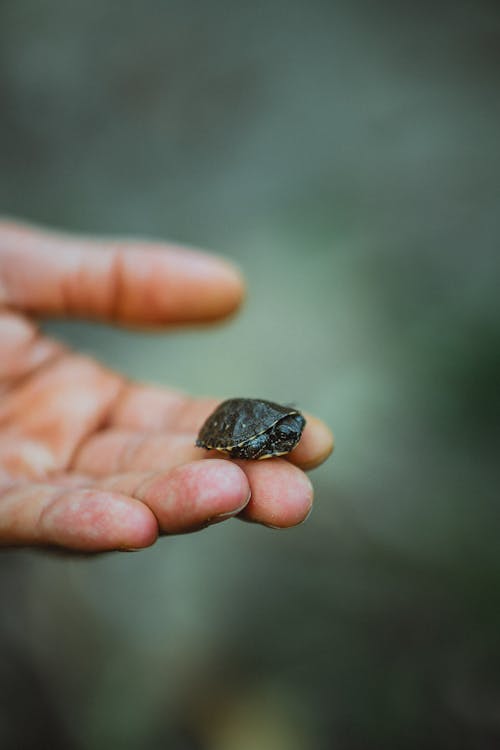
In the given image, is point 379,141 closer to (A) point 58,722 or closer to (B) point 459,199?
(B) point 459,199

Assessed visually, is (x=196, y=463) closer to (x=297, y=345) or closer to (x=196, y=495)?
(x=196, y=495)

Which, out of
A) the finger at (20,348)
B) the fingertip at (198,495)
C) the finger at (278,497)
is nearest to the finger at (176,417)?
the finger at (278,497)

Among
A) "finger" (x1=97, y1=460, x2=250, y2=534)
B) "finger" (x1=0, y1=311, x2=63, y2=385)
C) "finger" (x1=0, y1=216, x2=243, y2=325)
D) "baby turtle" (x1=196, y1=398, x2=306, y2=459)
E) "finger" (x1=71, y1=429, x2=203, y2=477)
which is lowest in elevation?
"finger" (x1=97, y1=460, x2=250, y2=534)

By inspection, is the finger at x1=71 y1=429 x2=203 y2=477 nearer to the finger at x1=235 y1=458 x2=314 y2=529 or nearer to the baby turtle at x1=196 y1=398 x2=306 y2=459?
the baby turtle at x1=196 y1=398 x2=306 y2=459

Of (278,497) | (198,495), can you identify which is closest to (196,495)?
(198,495)

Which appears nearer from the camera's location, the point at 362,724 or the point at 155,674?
the point at 362,724

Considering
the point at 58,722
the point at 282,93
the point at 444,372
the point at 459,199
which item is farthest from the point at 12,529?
the point at 282,93

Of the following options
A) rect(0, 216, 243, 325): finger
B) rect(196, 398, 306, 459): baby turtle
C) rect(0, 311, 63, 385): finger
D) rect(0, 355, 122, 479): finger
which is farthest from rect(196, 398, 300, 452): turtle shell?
rect(0, 311, 63, 385): finger
